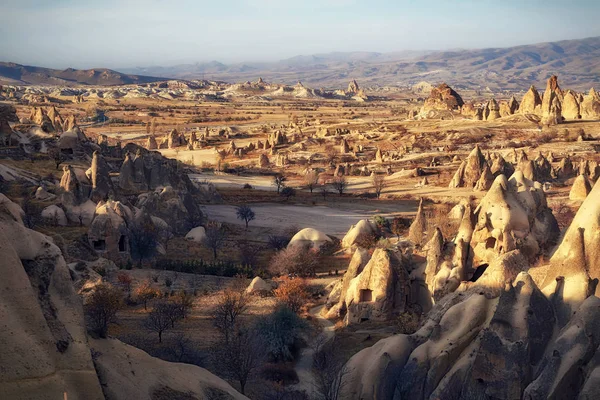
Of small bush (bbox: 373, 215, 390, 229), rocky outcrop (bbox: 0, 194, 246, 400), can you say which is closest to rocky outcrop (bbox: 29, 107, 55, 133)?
small bush (bbox: 373, 215, 390, 229)

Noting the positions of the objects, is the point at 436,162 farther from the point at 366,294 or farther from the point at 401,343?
the point at 401,343

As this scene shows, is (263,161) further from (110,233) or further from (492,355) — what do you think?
(492,355)

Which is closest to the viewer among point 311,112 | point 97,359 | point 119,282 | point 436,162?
point 97,359

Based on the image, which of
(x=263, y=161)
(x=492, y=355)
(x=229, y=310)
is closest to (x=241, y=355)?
(x=229, y=310)

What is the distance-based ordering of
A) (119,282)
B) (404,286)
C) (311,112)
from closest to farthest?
(404,286)
(119,282)
(311,112)

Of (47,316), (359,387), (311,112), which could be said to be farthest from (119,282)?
(311,112)

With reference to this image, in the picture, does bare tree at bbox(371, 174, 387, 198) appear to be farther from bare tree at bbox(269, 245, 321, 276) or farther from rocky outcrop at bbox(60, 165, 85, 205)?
rocky outcrop at bbox(60, 165, 85, 205)
